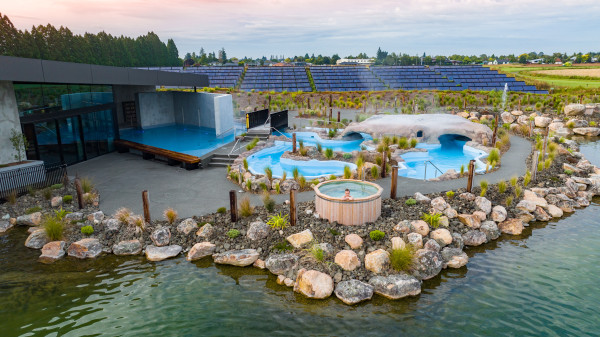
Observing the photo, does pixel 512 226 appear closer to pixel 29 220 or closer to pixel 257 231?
pixel 257 231

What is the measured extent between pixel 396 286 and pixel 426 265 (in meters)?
1.51

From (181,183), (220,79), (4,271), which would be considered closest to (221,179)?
(181,183)

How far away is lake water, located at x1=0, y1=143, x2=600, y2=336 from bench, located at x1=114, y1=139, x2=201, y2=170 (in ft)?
25.8

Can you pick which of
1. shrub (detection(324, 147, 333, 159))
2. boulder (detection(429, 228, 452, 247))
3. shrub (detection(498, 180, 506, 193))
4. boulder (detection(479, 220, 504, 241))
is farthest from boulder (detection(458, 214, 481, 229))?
shrub (detection(324, 147, 333, 159))

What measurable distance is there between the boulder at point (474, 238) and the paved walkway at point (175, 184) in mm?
2849

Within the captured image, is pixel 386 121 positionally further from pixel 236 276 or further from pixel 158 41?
pixel 158 41

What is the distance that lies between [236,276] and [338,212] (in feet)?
12.4

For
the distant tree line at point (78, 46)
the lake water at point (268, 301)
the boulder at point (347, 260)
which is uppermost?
the distant tree line at point (78, 46)

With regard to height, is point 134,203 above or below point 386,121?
below

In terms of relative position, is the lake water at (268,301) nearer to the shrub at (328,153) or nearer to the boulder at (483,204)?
the boulder at (483,204)

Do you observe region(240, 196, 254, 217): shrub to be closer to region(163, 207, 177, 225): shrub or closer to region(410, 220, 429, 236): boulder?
region(163, 207, 177, 225): shrub

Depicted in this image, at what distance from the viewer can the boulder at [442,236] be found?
12.6 meters

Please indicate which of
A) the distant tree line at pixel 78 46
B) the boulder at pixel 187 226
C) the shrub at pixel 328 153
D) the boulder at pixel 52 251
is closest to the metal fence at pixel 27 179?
the boulder at pixel 52 251

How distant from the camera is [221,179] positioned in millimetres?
18078
